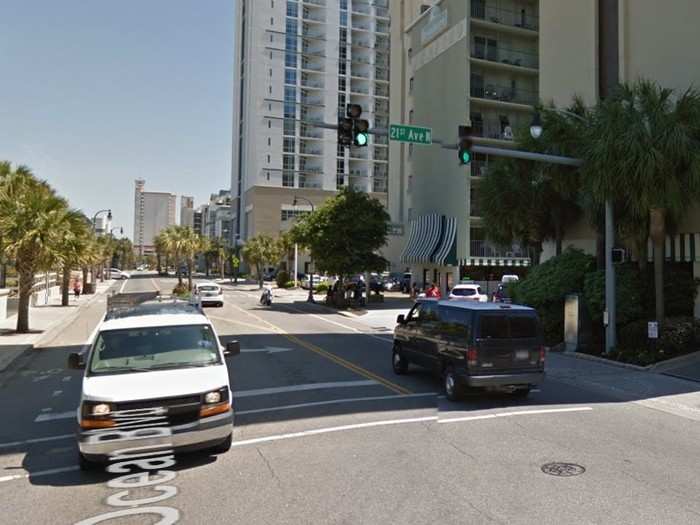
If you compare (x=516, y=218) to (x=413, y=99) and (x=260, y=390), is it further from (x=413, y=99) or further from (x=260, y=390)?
(x=413, y=99)

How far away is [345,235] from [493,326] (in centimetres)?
2667

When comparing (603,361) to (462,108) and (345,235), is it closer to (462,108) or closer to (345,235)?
(345,235)

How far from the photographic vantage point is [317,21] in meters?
98.9

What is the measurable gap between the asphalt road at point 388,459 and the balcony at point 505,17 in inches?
1663

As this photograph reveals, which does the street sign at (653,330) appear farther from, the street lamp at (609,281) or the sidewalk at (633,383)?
the street lamp at (609,281)

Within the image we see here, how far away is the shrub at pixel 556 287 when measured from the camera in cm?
1962

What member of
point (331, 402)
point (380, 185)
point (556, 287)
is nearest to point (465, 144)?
point (331, 402)

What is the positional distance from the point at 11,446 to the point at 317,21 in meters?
101

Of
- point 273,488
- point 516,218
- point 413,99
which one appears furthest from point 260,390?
point 413,99

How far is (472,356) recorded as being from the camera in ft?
33.6

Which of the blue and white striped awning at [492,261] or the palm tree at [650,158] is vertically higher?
the palm tree at [650,158]

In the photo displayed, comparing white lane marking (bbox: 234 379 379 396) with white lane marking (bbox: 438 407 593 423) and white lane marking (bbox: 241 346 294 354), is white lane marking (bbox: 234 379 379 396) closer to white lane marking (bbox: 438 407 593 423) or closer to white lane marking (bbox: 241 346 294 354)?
white lane marking (bbox: 438 407 593 423)

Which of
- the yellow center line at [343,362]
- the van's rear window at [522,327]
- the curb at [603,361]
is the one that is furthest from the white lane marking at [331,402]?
the curb at [603,361]

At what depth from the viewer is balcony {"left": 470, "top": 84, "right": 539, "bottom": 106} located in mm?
47812
